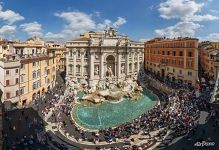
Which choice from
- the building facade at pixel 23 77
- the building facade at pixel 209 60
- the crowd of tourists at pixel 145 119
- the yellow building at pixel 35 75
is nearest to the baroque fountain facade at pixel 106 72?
the yellow building at pixel 35 75

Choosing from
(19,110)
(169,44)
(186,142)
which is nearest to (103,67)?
(169,44)

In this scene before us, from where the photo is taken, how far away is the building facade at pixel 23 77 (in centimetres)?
3862

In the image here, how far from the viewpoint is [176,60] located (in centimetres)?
5984

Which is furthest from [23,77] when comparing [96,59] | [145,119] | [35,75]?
[96,59]

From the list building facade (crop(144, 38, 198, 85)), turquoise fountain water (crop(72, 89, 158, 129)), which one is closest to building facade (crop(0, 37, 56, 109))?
turquoise fountain water (crop(72, 89, 158, 129))

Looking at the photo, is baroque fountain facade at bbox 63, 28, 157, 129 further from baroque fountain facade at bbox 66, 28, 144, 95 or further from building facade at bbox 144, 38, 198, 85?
building facade at bbox 144, 38, 198, 85

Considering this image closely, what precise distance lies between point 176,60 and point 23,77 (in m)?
32.8

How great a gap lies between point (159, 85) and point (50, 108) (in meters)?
25.1

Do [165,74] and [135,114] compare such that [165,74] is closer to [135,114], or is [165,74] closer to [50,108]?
[135,114]

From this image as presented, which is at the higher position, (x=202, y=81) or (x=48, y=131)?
(x=202, y=81)

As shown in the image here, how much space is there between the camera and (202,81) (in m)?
53.9

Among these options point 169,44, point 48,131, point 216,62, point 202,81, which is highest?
point 169,44

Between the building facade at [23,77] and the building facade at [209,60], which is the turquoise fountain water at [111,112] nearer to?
the building facade at [23,77]

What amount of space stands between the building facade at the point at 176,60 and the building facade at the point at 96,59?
395 inches
